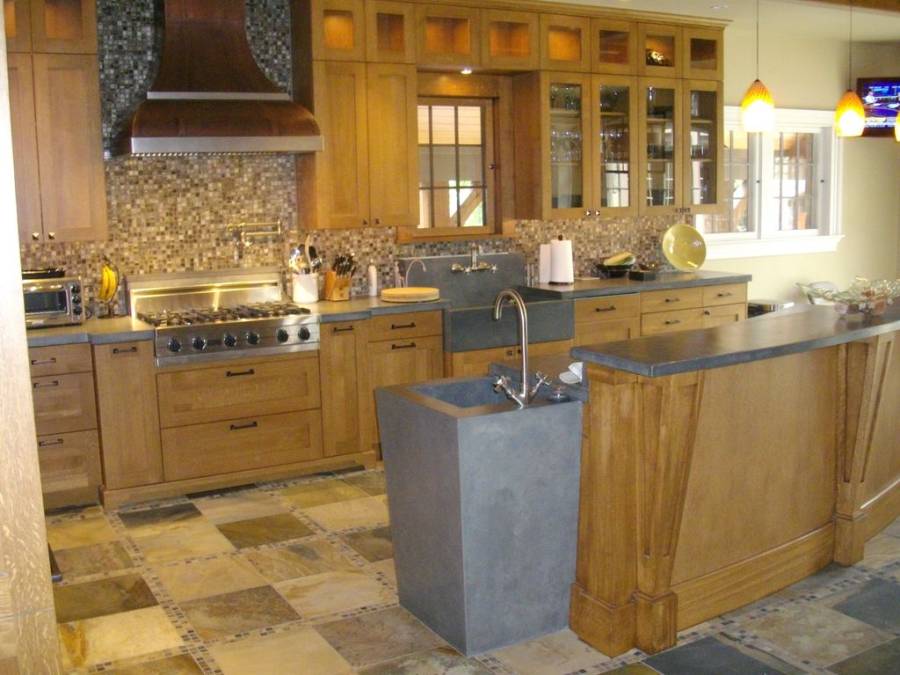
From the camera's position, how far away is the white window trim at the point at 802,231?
24.7 feet

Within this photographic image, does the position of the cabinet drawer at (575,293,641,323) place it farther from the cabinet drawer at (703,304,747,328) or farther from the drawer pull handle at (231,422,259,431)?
the drawer pull handle at (231,422,259,431)

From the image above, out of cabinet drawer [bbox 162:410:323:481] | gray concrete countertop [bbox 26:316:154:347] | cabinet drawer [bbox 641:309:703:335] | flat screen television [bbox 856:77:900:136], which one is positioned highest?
flat screen television [bbox 856:77:900:136]

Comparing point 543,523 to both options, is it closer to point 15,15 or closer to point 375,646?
point 375,646

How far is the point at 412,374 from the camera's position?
560 cm

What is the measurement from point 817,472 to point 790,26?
447 cm

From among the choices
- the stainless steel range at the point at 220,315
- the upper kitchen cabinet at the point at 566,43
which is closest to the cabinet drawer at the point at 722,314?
the upper kitchen cabinet at the point at 566,43

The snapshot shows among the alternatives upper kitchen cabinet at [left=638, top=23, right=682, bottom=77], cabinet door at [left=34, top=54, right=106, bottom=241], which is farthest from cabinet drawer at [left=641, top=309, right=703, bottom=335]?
cabinet door at [left=34, top=54, right=106, bottom=241]

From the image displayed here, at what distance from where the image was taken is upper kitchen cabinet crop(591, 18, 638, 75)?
6389mm

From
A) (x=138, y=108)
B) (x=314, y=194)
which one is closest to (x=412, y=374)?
(x=314, y=194)

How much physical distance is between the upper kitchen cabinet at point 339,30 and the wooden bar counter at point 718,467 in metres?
2.77

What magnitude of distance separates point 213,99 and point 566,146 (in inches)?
92.8

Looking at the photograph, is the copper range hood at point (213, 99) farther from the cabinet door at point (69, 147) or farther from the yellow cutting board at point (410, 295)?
the yellow cutting board at point (410, 295)

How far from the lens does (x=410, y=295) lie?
565 cm

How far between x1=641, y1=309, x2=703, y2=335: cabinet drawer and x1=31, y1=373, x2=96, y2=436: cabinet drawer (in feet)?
11.1
